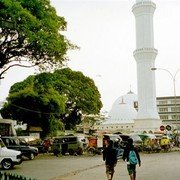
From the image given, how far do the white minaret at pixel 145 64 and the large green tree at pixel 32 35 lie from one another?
1891 inches

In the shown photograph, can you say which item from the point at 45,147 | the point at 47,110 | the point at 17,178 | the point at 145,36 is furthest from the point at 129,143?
the point at 145,36

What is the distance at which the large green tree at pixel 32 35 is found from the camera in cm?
2494

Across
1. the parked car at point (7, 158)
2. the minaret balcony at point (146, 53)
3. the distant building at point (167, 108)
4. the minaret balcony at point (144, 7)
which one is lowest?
the parked car at point (7, 158)

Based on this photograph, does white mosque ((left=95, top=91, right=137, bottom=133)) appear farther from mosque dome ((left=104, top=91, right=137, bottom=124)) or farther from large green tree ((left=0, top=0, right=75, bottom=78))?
large green tree ((left=0, top=0, right=75, bottom=78))

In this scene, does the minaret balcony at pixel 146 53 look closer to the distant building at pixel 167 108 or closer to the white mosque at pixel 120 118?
the white mosque at pixel 120 118

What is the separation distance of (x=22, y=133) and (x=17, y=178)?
39.5 meters

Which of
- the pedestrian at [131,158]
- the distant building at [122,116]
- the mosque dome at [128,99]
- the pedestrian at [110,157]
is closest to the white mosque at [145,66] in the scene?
the distant building at [122,116]

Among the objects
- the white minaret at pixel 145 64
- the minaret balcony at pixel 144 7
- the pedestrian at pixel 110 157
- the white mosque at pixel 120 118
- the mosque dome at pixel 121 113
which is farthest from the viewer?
the mosque dome at pixel 121 113

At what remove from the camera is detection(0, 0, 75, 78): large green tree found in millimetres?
24938

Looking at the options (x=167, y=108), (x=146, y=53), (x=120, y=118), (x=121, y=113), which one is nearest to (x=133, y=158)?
(x=146, y=53)

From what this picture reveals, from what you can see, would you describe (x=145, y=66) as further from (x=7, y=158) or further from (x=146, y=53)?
(x=7, y=158)

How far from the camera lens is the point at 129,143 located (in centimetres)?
1312

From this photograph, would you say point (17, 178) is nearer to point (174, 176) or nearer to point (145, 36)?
point (174, 176)

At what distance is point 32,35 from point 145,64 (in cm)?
5249
